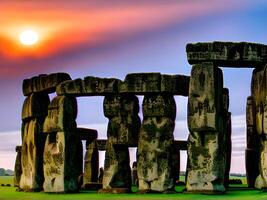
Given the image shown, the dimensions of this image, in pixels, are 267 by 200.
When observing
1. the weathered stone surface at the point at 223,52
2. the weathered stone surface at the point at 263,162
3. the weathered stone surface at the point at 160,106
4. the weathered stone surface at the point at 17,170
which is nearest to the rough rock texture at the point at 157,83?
the weathered stone surface at the point at 160,106

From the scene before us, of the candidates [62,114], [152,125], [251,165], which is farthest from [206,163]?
[62,114]

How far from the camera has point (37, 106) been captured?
27.1 m

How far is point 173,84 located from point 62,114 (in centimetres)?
406

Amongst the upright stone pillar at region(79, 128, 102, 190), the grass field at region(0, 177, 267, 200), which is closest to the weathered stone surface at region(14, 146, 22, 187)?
the upright stone pillar at region(79, 128, 102, 190)

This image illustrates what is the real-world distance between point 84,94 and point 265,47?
243 inches

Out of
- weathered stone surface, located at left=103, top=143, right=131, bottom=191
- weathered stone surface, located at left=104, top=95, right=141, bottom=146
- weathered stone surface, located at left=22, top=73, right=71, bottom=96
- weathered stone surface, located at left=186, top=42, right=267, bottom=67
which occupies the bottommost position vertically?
weathered stone surface, located at left=103, top=143, right=131, bottom=191

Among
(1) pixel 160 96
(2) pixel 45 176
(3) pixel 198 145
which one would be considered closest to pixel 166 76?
(1) pixel 160 96

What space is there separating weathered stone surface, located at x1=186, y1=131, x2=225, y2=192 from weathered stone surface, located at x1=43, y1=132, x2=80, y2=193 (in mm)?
4591

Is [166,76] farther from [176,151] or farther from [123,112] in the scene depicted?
[176,151]

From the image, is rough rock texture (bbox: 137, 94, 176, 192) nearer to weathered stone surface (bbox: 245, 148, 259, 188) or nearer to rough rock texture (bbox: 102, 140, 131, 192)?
rough rock texture (bbox: 102, 140, 131, 192)

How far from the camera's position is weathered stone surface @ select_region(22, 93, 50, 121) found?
88.7 ft

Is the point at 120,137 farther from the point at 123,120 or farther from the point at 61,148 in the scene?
the point at 61,148

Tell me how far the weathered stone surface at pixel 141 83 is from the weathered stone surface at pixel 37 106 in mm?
4353

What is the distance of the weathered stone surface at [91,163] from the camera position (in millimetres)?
30938
